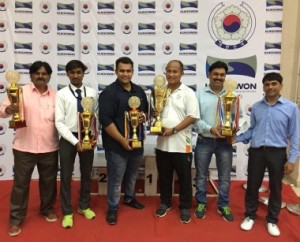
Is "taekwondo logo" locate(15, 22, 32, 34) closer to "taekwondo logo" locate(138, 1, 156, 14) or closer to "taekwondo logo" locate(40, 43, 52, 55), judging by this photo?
"taekwondo logo" locate(40, 43, 52, 55)

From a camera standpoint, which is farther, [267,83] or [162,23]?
[162,23]

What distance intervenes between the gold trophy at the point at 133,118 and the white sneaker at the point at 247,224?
1.27 metres

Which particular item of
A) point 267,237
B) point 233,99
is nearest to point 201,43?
point 233,99

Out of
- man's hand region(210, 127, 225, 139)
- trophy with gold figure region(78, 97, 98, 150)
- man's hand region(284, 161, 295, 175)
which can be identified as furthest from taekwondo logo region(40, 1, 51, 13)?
man's hand region(284, 161, 295, 175)

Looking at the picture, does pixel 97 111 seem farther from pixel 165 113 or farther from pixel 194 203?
pixel 194 203

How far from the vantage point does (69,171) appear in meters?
2.81

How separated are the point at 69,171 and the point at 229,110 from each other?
1.62 metres

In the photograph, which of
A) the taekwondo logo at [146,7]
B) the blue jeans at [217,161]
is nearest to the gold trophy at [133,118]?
the blue jeans at [217,161]

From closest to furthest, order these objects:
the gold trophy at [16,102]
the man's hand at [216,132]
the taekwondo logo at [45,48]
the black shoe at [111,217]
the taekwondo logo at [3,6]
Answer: the gold trophy at [16,102]
the man's hand at [216,132]
the black shoe at [111,217]
the taekwondo logo at [3,6]
the taekwondo logo at [45,48]

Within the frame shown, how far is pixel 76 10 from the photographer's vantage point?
3979 millimetres

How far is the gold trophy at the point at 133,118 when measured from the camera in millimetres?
2713

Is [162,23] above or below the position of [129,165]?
above

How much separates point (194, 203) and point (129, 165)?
0.96m

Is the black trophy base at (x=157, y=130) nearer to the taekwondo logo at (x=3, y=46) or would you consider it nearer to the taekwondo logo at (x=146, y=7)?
the taekwondo logo at (x=146, y=7)
